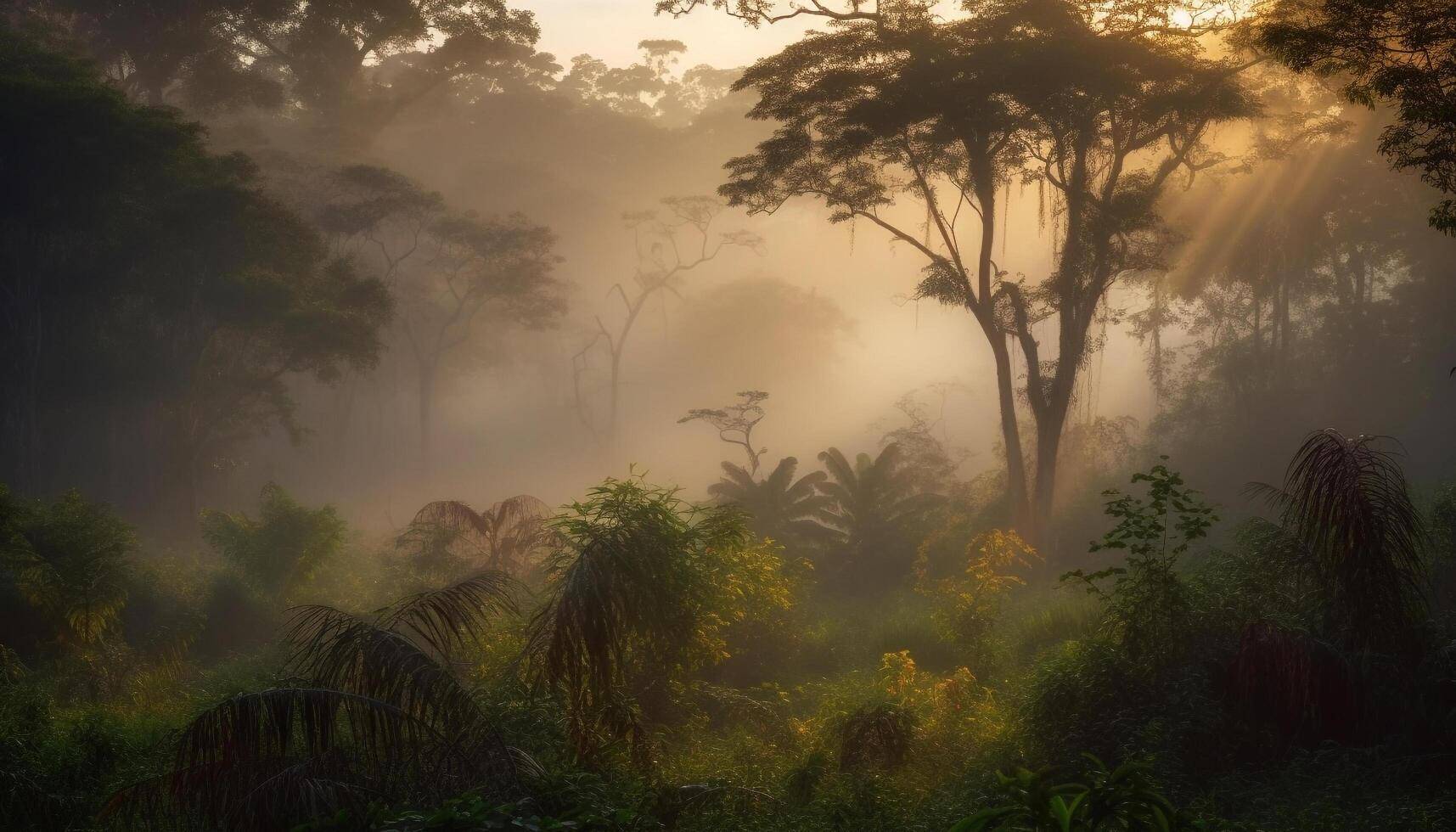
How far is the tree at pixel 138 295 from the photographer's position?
23.6 metres

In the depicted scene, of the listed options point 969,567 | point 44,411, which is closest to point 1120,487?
point 969,567

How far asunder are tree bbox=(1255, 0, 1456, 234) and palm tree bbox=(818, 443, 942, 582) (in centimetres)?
1388

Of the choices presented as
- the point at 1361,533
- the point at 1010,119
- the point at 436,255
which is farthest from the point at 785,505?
the point at 436,255

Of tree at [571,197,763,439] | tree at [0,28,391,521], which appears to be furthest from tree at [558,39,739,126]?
tree at [0,28,391,521]

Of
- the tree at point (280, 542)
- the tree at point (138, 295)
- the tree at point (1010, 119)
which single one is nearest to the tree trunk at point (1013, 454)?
the tree at point (1010, 119)

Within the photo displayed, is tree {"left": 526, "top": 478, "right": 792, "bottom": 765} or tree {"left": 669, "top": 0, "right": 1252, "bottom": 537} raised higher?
tree {"left": 669, "top": 0, "right": 1252, "bottom": 537}

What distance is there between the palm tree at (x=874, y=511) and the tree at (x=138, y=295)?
47.4ft

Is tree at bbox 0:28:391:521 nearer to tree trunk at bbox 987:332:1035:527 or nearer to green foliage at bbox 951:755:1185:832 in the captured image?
tree trunk at bbox 987:332:1035:527

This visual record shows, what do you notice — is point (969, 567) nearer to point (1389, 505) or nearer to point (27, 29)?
point (1389, 505)

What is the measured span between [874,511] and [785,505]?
2.01 m

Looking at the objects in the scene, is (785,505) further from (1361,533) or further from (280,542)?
(1361,533)

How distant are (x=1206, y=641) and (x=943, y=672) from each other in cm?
577

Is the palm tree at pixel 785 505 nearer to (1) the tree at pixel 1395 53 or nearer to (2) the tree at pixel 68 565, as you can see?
(2) the tree at pixel 68 565

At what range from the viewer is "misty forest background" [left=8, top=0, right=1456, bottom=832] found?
733cm
